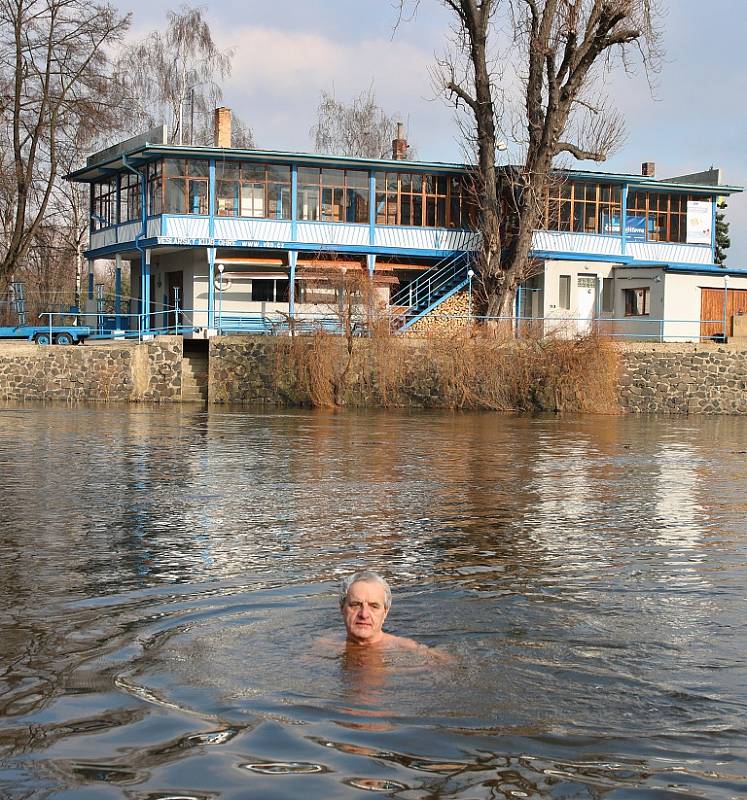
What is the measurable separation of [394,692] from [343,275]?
97.5 ft

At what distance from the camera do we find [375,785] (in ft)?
16.0

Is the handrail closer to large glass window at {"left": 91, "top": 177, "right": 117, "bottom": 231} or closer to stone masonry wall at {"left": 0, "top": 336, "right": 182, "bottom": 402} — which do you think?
stone masonry wall at {"left": 0, "top": 336, "right": 182, "bottom": 402}

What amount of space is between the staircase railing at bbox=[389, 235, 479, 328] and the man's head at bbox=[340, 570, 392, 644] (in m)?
35.9

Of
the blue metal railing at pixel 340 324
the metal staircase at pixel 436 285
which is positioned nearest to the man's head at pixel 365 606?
the blue metal railing at pixel 340 324

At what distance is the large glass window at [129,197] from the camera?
43531mm

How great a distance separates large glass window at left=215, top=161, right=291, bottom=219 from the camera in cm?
4141

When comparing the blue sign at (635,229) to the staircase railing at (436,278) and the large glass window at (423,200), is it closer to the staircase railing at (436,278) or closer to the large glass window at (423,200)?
the large glass window at (423,200)

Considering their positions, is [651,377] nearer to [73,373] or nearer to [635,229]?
[635,229]

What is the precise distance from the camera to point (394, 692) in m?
6.36

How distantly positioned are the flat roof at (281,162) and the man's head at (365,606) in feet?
113

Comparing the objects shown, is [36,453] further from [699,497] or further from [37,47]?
[37,47]

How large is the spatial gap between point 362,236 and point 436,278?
132 inches

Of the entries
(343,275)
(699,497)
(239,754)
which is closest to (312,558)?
(239,754)

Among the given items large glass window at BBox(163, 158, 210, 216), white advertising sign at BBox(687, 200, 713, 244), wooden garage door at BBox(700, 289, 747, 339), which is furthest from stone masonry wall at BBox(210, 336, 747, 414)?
white advertising sign at BBox(687, 200, 713, 244)
